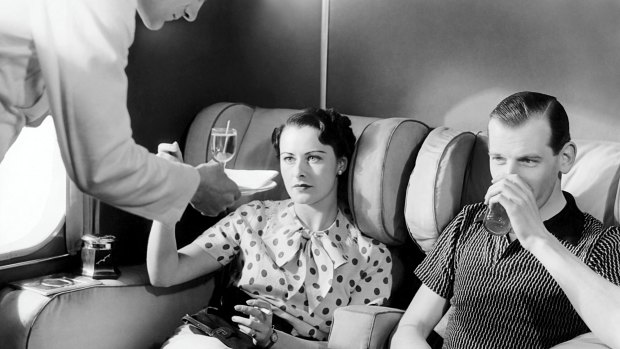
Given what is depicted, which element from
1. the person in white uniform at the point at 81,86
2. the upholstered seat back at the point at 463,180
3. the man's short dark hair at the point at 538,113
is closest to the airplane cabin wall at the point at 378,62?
the upholstered seat back at the point at 463,180

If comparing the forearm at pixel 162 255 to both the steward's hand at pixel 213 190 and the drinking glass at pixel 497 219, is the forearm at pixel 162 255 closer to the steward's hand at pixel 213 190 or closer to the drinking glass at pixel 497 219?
the steward's hand at pixel 213 190

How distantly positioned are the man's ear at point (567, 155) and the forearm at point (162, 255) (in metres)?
1.12

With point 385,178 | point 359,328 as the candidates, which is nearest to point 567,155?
point 385,178

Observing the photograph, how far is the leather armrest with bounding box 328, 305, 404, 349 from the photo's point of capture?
2.01 metres

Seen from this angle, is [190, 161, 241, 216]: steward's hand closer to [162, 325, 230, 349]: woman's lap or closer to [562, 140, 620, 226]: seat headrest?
[162, 325, 230, 349]: woman's lap

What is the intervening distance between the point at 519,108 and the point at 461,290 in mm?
490

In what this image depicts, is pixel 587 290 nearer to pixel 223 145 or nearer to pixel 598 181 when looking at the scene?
pixel 598 181

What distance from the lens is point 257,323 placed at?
204 centimetres

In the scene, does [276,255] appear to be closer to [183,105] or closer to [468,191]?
[468,191]

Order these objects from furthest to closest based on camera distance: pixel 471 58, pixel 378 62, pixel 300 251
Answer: pixel 378 62
pixel 471 58
pixel 300 251

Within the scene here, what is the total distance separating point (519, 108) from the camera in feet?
6.00

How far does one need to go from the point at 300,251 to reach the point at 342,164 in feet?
1.02

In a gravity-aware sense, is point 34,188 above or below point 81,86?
below

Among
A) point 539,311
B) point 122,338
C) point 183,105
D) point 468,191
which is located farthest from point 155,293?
point 539,311
